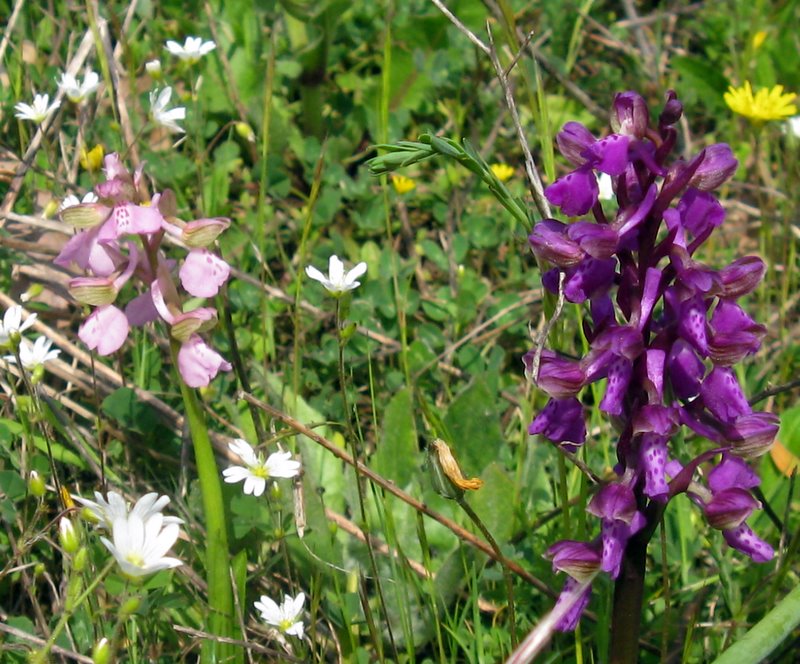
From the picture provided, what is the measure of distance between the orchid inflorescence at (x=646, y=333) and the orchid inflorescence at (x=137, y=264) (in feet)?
1.50

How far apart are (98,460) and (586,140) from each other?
1.24 m

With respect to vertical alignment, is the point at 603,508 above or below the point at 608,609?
above

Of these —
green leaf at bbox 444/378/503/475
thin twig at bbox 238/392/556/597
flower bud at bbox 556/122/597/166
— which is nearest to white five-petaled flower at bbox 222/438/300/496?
thin twig at bbox 238/392/556/597

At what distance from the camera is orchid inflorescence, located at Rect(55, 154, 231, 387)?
1.44 m

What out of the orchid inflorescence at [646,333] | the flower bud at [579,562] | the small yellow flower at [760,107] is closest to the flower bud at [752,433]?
the orchid inflorescence at [646,333]

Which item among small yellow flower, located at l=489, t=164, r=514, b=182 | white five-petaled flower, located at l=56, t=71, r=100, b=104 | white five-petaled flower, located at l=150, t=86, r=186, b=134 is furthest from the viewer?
small yellow flower, located at l=489, t=164, r=514, b=182

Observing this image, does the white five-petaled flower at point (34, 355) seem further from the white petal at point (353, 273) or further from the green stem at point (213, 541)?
the white petal at point (353, 273)

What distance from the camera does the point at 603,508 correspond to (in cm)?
140

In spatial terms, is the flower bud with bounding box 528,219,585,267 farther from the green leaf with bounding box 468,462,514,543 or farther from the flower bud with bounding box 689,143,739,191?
the green leaf with bounding box 468,462,514,543

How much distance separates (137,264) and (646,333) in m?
0.73

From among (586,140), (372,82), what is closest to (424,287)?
(372,82)

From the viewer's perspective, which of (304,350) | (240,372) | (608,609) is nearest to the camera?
(608,609)

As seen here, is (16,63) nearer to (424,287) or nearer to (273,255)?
(273,255)

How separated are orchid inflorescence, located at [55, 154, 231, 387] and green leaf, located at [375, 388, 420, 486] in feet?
2.14
